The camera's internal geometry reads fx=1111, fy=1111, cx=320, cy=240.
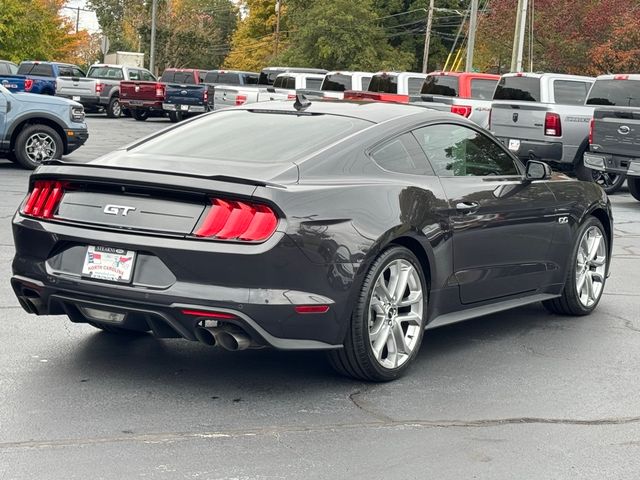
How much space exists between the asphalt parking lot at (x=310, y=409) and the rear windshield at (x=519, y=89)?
12.6 meters

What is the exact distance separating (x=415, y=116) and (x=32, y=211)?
229 centimetres

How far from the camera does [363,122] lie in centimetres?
639

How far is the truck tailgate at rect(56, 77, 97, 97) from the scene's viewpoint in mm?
37781

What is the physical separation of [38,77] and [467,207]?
31078 mm

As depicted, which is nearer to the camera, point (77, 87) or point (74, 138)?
point (74, 138)

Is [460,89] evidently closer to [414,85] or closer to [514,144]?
[414,85]

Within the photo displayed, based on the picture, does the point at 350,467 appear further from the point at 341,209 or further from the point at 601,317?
the point at 601,317

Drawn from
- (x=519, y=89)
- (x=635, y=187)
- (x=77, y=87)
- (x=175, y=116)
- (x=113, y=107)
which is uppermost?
(x=519, y=89)

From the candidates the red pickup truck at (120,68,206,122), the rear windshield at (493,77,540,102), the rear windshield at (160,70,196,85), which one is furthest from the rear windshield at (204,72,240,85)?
the rear windshield at (493,77,540,102)

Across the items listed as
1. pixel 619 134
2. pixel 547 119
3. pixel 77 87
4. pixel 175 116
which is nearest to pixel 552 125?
pixel 547 119

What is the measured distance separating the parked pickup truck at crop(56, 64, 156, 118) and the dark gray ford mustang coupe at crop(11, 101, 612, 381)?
3205cm

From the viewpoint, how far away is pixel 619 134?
16.2 meters

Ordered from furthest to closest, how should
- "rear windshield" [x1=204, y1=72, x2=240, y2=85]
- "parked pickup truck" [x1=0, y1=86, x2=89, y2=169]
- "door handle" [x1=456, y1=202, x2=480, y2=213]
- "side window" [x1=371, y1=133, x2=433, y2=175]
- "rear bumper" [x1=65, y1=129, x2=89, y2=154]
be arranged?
1. "rear windshield" [x1=204, y1=72, x2=240, y2=85]
2. "rear bumper" [x1=65, y1=129, x2=89, y2=154]
3. "parked pickup truck" [x1=0, y1=86, x2=89, y2=169]
4. "door handle" [x1=456, y1=202, x2=480, y2=213]
5. "side window" [x1=371, y1=133, x2=433, y2=175]

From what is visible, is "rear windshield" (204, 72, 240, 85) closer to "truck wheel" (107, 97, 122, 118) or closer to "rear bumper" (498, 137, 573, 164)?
"truck wheel" (107, 97, 122, 118)
